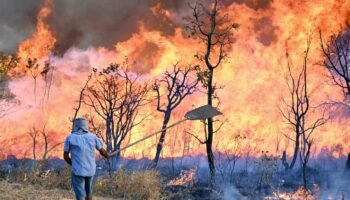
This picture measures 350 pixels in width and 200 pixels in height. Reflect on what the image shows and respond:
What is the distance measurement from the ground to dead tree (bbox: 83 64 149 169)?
2244 cm

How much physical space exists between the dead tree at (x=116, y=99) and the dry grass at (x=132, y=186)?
20.7 meters

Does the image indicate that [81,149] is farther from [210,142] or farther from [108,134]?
[108,134]

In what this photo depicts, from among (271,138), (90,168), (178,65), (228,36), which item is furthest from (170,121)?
(90,168)

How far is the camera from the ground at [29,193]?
577 inches

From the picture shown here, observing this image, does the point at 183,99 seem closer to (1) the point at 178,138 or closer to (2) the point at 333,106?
(1) the point at 178,138

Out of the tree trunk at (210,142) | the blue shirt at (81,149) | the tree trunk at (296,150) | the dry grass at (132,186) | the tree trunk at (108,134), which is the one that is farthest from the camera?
the tree trunk at (108,134)

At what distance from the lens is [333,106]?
3809 centimetres

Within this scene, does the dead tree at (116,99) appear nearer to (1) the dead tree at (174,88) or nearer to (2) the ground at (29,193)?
(1) the dead tree at (174,88)

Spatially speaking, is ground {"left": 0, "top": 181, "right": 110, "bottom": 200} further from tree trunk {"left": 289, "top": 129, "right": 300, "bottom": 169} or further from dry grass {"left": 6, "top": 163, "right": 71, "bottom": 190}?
tree trunk {"left": 289, "top": 129, "right": 300, "bottom": 169}

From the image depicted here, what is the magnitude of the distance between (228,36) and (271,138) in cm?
1463

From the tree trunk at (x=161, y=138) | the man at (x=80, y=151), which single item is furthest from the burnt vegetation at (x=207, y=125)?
the man at (x=80, y=151)

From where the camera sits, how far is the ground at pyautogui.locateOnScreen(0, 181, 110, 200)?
14663mm

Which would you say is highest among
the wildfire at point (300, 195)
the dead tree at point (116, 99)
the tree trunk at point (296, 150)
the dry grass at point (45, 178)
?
the dead tree at point (116, 99)

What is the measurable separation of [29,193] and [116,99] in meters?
25.5
